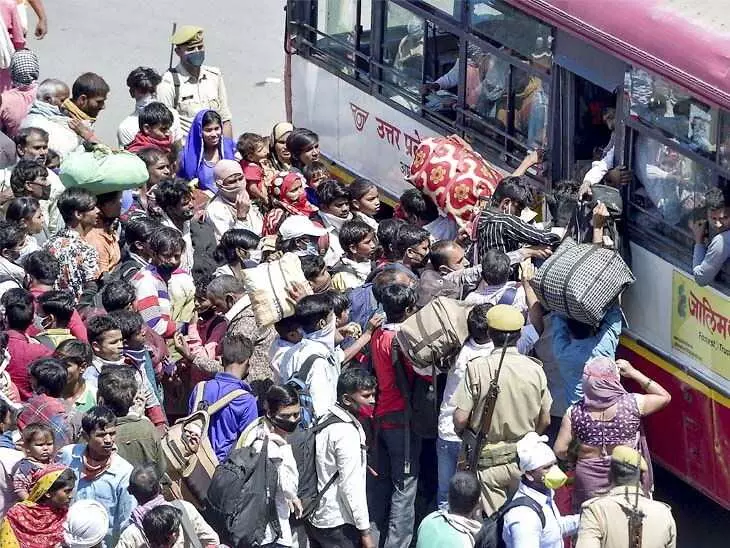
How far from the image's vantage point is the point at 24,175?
9.93 meters

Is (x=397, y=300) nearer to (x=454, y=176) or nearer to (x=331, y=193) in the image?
(x=454, y=176)

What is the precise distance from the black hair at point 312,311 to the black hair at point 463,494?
1314 millimetres

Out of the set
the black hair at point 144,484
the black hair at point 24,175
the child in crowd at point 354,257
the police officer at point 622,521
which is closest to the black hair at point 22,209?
the black hair at point 24,175

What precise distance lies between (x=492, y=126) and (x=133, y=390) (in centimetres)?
345

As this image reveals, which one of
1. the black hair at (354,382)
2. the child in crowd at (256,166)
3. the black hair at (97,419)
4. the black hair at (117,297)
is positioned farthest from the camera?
the child in crowd at (256,166)

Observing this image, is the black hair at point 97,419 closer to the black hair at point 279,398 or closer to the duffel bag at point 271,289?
the black hair at point 279,398

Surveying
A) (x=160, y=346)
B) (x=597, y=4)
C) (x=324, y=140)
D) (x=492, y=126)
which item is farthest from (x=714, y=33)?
(x=324, y=140)

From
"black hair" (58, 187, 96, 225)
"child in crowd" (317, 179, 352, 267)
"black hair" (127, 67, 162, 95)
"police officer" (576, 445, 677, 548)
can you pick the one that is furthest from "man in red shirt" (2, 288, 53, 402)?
"black hair" (127, 67, 162, 95)

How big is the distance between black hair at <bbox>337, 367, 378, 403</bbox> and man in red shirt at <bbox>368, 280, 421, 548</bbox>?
0.43 meters

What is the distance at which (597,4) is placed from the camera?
29.2 feet

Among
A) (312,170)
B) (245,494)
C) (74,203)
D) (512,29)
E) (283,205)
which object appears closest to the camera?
(245,494)

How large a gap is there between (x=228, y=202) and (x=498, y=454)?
3.06 m

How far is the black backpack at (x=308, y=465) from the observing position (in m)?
7.68

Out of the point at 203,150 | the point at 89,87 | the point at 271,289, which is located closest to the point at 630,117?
the point at 271,289
